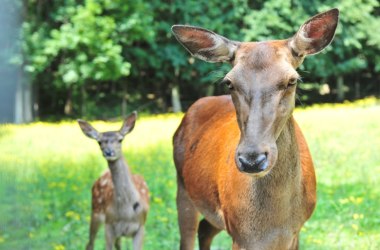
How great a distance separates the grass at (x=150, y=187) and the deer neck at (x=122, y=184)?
2.05 ft

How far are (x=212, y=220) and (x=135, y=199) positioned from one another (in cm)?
244

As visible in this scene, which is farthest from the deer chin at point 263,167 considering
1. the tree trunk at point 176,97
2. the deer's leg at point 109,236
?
the tree trunk at point 176,97

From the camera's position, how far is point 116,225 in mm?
7648

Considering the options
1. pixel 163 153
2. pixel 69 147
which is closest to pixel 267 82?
pixel 163 153

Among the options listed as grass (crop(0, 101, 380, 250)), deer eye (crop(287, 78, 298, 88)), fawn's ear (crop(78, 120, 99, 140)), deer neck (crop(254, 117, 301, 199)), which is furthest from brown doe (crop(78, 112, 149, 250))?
deer eye (crop(287, 78, 298, 88))

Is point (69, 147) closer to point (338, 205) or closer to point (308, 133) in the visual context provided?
point (308, 133)

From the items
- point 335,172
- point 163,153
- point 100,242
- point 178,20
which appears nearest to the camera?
point 100,242

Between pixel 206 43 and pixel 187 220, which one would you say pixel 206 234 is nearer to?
pixel 187 220

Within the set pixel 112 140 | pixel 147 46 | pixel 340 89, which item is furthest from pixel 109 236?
pixel 340 89

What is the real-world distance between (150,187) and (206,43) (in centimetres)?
690

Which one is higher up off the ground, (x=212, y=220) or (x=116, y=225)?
(x=212, y=220)

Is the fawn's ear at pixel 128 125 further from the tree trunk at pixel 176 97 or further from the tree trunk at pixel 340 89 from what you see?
the tree trunk at pixel 340 89

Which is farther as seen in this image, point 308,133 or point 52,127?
point 52,127

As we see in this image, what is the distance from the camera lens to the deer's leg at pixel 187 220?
632 cm
